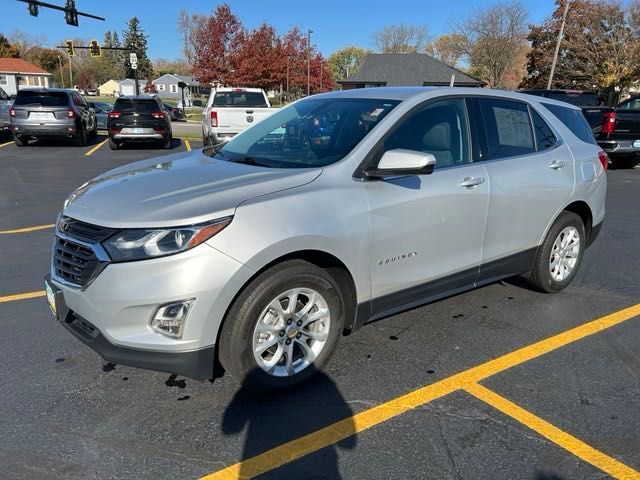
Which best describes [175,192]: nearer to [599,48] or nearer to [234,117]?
[234,117]

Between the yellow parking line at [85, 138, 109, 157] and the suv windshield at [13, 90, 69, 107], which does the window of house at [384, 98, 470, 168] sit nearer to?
the yellow parking line at [85, 138, 109, 157]

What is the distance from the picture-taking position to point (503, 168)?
159 inches

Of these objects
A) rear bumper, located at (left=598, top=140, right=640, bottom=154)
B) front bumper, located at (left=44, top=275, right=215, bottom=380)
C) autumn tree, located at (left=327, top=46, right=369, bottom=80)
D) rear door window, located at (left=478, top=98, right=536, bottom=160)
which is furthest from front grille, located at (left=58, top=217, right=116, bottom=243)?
autumn tree, located at (left=327, top=46, right=369, bottom=80)

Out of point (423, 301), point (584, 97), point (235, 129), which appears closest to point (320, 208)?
point (423, 301)

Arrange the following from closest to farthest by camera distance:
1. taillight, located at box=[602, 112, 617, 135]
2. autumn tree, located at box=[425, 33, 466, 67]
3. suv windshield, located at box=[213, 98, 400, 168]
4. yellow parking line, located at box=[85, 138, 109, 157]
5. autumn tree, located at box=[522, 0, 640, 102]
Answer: suv windshield, located at box=[213, 98, 400, 168]
taillight, located at box=[602, 112, 617, 135]
yellow parking line, located at box=[85, 138, 109, 157]
autumn tree, located at box=[522, 0, 640, 102]
autumn tree, located at box=[425, 33, 466, 67]

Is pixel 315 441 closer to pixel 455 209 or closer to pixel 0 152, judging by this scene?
pixel 455 209

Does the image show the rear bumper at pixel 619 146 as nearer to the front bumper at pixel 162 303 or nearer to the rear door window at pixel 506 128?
the rear door window at pixel 506 128

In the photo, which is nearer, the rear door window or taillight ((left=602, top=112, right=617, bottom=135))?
the rear door window

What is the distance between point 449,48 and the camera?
55.1m

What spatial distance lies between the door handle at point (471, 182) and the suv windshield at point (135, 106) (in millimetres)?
14635

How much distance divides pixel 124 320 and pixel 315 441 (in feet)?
3.72

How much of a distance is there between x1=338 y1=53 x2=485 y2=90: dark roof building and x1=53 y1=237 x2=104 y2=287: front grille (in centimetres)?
5248

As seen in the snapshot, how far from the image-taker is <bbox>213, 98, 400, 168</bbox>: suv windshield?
3.51 metres

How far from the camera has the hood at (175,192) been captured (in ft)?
8.97
